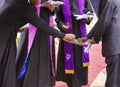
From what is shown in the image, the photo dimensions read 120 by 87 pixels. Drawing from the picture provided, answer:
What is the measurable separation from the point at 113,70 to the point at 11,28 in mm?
1479

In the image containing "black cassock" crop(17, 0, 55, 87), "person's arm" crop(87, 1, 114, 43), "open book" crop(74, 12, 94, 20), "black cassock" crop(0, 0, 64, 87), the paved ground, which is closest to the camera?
"black cassock" crop(0, 0, 64, 87)

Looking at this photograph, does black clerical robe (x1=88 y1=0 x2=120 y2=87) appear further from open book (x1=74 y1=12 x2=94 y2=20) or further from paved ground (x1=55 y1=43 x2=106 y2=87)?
paved ground (x1=55 y1=43 x2=106 y2=87)

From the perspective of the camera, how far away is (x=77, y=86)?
7.00m

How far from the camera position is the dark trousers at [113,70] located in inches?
235

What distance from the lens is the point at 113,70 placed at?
600 centimetres

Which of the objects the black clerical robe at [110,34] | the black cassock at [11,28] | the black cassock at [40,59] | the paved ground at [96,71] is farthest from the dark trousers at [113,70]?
the paved ground at [96,71]

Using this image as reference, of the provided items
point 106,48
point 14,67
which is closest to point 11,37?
point 14,67

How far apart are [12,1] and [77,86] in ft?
6.61

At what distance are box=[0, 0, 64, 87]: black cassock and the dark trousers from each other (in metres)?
0.75

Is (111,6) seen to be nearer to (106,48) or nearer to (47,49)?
(106,48)

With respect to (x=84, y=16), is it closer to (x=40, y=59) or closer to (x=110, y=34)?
(x=110, y=34)

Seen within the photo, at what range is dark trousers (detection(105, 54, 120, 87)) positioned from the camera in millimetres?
5980

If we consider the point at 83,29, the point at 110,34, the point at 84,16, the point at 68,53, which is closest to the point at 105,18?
the point at 110,34

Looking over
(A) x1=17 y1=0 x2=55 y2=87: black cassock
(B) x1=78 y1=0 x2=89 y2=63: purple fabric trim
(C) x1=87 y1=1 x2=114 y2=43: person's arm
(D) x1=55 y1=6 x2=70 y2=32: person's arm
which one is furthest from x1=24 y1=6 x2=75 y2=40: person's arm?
(B) x1=78 y1=0 x2=89 y2=63: purple fabric trim
